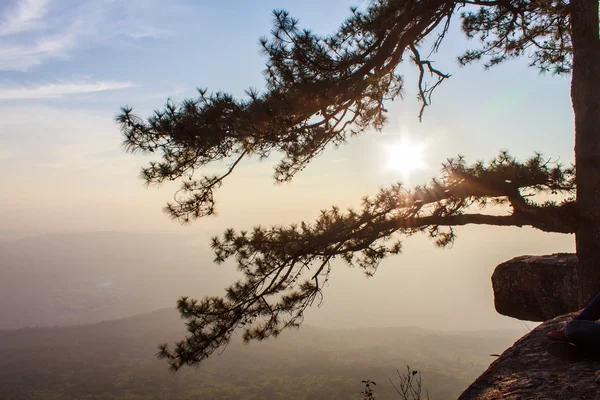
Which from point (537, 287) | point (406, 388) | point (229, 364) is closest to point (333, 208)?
point (406, 388)

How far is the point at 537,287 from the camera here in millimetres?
8008

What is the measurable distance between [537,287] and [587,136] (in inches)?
149

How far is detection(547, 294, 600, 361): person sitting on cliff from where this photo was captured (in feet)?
10.00

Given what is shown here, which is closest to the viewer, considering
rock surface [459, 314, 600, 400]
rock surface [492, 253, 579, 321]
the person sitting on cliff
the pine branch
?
rock surface [459, 314, 600, 400]

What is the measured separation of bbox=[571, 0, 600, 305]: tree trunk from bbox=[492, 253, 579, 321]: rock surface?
1771 mm

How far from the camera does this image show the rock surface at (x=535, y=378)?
2.63 meters

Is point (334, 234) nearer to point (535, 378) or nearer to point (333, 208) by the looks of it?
point (333, 208)

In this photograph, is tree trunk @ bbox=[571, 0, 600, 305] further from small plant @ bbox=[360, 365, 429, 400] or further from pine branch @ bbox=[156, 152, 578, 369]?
small plant @ bbox=[360, 365, 429, 400]

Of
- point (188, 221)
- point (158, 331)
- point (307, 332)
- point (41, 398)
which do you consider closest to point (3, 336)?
point (158, 331)

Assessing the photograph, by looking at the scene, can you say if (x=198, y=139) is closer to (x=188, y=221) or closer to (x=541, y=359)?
(x=188, y=221)

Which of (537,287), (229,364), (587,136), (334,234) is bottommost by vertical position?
(229,364)

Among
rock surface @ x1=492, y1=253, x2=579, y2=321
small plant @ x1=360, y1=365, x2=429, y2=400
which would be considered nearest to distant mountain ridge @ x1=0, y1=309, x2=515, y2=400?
rock surface @ x1=492, y1=253, x2=579, y2=321

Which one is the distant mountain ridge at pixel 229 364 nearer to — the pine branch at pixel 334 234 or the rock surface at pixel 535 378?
the pine branch at pixel 334 234

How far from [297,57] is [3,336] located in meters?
177
